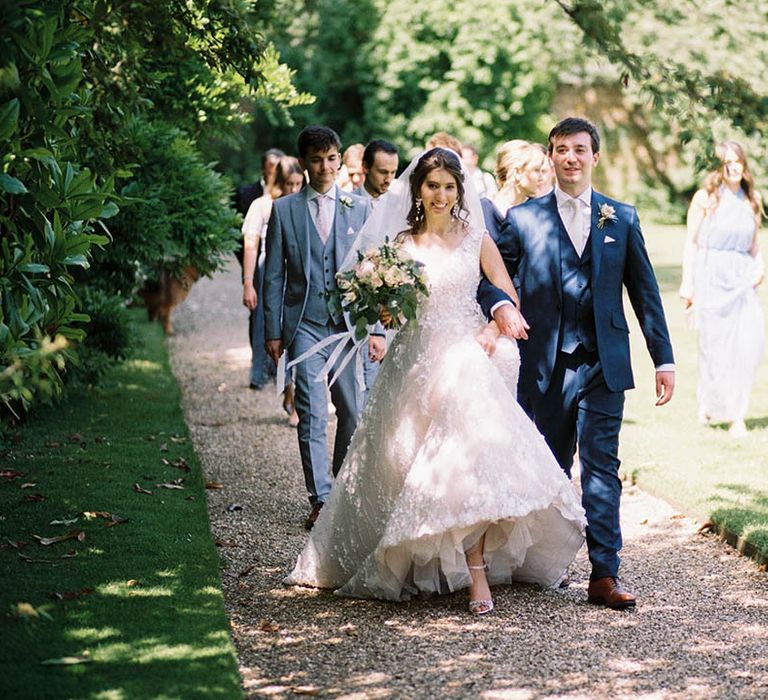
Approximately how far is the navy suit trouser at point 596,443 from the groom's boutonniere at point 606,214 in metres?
0.61

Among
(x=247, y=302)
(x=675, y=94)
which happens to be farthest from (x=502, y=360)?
(x=247, y=302)

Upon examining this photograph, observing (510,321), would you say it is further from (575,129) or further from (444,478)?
(575,129)

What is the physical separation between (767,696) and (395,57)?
29776 mm

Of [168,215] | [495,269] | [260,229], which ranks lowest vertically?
[495,269]

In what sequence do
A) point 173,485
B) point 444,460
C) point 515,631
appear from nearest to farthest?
point 515,631, point 444,460, point 173,485

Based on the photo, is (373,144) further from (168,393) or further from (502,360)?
(168,393)

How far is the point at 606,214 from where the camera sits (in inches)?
237

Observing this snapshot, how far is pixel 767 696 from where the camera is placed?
189 inches

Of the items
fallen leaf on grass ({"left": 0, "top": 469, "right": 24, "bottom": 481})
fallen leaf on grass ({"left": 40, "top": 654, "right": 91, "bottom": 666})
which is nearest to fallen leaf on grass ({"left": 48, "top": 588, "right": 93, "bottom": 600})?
fallen leaf on grass ({"left": 40, "top": 654, "right": 91, "bottom": 666})

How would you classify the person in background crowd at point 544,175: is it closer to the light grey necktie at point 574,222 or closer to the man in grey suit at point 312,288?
the man in grey suit at point 312,288

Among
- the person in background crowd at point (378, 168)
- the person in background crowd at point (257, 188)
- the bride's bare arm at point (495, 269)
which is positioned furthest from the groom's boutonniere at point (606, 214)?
the person in background crowd at point (257, 188)

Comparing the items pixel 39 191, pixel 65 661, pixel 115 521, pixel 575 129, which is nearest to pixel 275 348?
pixel 115 521

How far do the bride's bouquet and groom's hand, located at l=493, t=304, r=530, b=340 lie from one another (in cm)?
36

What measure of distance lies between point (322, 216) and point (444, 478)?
262 cm
